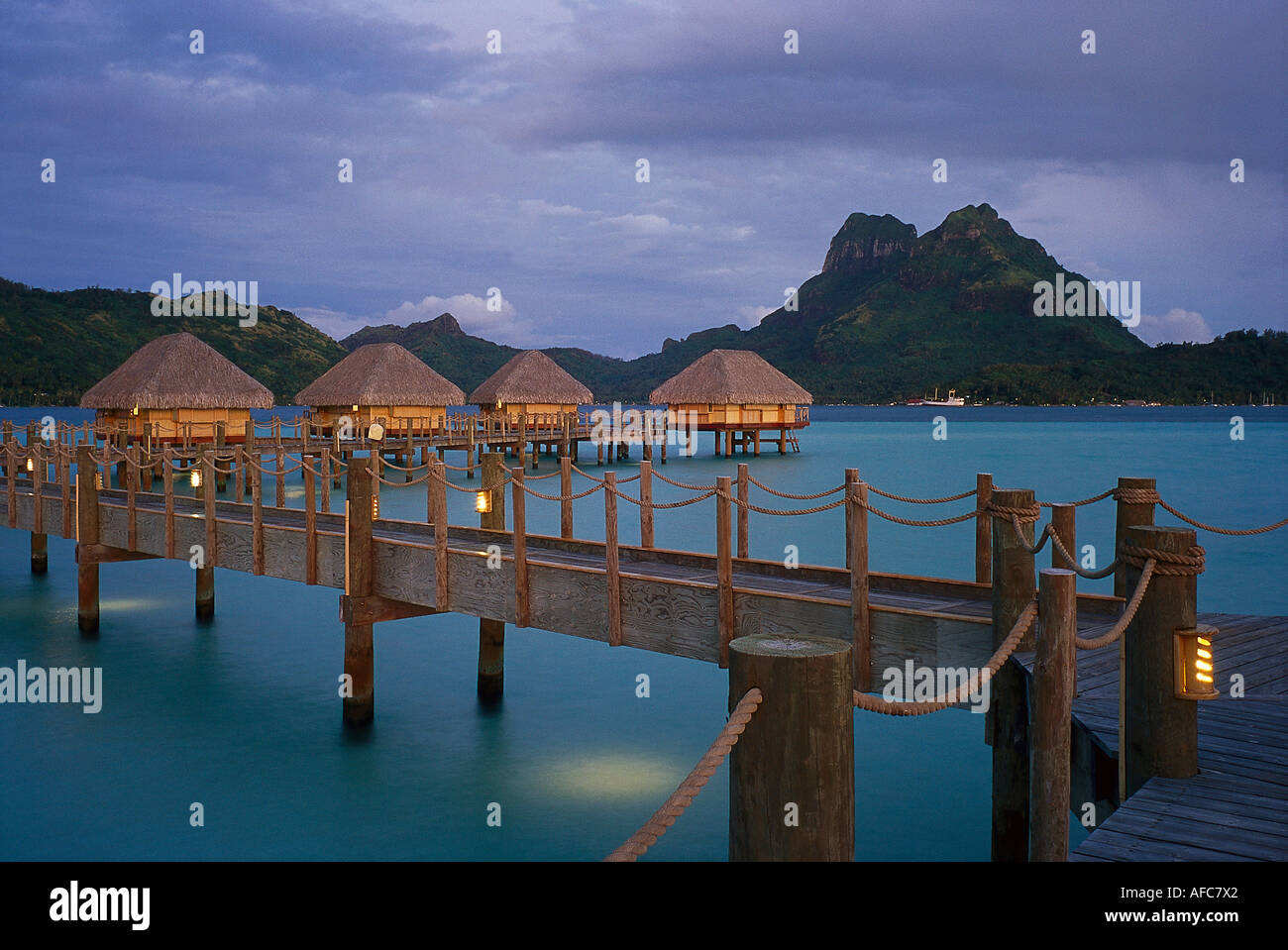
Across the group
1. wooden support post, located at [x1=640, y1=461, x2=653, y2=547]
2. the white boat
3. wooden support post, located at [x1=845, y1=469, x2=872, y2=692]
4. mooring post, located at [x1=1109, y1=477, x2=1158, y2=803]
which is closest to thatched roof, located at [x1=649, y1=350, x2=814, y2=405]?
wooden support post, located at [x1=640, y1=461, x2=653, y2=547]

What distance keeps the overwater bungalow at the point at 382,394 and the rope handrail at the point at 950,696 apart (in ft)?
116

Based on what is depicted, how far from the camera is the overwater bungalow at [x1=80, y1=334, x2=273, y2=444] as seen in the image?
113 feet

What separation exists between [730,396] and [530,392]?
10038mm

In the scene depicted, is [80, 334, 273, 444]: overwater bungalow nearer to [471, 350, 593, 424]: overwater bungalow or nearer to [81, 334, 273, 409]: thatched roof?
[81, 334, 273, 409]: thatched roof

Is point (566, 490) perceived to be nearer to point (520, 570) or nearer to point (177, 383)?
point (520, 570)

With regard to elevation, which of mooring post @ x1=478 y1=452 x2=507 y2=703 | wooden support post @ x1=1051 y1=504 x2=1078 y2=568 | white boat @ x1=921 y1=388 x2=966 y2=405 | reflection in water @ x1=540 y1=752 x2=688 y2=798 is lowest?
reflection in water @ x1=540 y1=752 x2=688 y2=798

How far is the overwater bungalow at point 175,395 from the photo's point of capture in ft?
113

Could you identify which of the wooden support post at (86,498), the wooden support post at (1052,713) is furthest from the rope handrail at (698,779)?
the wooden support post at (86,498)

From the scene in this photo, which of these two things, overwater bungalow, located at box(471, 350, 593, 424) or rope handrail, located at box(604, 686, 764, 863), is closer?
rope handrail, located at box(604, 686, 764, 863)

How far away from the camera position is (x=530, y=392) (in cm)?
4812

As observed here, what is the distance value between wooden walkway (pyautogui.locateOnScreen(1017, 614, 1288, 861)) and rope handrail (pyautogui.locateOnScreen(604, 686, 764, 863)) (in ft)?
6.21

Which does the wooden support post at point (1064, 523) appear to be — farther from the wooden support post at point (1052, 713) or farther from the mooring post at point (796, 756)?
the mooring post at point (796, 756)

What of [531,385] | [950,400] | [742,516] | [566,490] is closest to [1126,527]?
[742,516]
